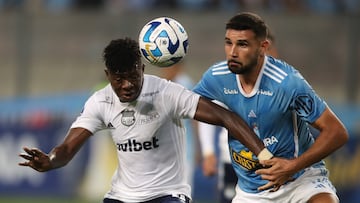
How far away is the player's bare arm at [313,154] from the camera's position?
22.1ft

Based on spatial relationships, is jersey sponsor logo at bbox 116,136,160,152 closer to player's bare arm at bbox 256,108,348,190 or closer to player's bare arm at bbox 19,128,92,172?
player's bare arm at bbox 19,128,92,172

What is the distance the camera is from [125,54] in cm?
713

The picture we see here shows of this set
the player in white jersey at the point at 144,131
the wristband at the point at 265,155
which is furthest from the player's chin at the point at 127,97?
the wristband at the point at 265,155

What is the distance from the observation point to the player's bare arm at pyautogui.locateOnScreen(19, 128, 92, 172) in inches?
278

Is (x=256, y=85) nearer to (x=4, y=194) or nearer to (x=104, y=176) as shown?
(x=104, y=176)

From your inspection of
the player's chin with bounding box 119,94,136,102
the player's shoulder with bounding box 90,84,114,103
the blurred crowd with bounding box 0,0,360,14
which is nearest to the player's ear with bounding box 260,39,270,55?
the player's chin with bounding box 119,94,136,102

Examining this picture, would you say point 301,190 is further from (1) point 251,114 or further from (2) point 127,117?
(2) point 127,117

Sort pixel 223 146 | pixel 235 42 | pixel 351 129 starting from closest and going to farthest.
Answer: pixel 235 42, pixel 223 146, pixel 351 129

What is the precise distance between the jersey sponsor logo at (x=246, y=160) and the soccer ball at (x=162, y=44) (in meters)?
0.85

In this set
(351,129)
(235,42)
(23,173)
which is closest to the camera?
(235,42)

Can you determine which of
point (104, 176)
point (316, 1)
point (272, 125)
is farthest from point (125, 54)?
point (316, 1)

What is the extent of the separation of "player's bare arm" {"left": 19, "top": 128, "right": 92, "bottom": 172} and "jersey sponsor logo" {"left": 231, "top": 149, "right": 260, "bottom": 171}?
1.12m

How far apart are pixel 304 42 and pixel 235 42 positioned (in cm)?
691

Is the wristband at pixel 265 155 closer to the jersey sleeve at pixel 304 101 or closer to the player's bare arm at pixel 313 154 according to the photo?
the player's bare arm at pixel 313 154
